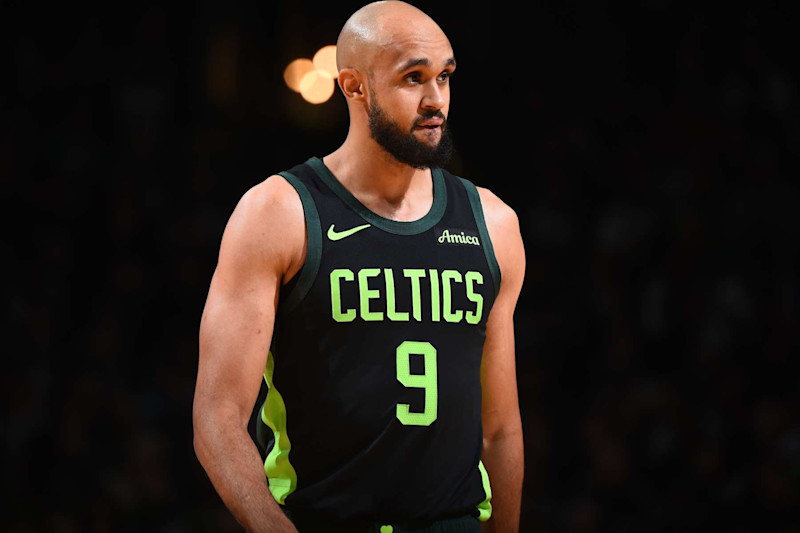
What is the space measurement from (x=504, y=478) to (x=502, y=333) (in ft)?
1.24

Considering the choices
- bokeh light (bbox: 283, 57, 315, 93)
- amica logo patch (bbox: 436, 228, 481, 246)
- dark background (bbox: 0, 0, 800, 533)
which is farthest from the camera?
bokeh light (bbox: 283, 57, 315, 93)

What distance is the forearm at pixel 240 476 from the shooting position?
2.49 metres

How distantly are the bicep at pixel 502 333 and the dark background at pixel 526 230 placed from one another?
2196 mm

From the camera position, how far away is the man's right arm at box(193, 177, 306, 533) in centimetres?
254

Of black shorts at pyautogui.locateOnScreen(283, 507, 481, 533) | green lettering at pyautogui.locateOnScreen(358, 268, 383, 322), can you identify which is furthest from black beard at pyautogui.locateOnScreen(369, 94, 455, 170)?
black shorts at pyautogui.locateOnScreen(283, 507, 481, 533)

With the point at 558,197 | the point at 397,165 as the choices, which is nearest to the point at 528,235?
the point at 558,197

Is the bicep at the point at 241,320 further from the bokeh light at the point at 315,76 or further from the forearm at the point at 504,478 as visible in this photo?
the bokeh light at the point at 315,76

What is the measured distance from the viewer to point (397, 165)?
2.84 m

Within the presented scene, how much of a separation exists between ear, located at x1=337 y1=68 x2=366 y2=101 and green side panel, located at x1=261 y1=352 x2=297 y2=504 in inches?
26.7

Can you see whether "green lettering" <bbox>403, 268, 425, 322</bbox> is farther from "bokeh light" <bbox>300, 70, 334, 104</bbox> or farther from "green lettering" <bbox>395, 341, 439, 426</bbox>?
"bokeh light" <bbox>300, 70, 334, 104</bbox>

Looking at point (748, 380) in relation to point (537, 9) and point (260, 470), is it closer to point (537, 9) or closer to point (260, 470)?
point (537, 9)

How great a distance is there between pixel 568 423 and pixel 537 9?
7.91ft

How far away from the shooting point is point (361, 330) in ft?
8.69

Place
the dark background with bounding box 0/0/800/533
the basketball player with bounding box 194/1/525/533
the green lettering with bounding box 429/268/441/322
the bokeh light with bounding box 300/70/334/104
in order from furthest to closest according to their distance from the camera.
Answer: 1. the bokeh light with bounding box 300/70/334/104
2. the dark background with bounding box 0/0/800/533
3. the green lettering with bounding box 429/268/441/322
4. the basketball player with bounding box 194/1/525/533
